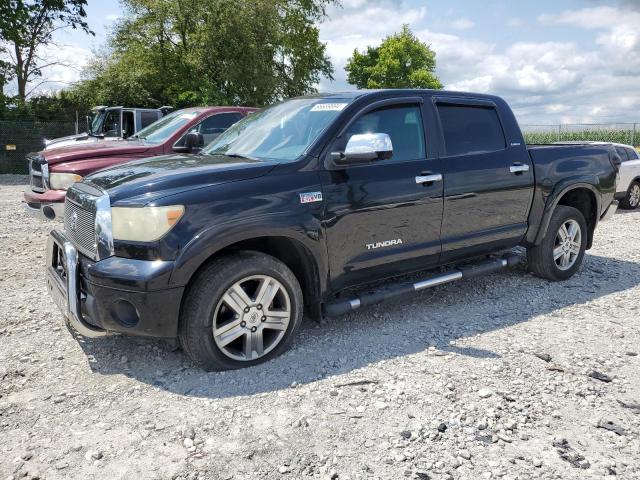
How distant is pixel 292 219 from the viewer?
354cm

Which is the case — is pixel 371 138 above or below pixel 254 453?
above

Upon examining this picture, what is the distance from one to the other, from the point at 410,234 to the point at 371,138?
2.98 ft

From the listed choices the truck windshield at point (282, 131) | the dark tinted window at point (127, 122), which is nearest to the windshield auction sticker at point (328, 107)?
the truck windshield at point (282, 131)

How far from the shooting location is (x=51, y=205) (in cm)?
642

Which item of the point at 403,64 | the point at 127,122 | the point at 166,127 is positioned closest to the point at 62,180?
the point at 166,127

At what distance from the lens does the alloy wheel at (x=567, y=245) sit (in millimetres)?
5508

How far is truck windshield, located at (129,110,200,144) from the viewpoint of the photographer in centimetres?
791

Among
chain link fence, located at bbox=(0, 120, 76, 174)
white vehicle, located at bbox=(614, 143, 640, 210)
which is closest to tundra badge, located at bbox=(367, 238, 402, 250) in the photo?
white vehicle, located at bbox=(614, 143, 640, 210)

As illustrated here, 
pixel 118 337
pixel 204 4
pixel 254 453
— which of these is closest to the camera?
pixel 254 453

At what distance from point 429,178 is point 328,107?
0.96 m

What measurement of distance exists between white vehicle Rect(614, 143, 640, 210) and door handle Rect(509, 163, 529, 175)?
6.45m

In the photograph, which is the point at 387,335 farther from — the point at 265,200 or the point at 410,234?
the point at 265,200

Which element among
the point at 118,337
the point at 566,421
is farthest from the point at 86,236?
the point at 566,421

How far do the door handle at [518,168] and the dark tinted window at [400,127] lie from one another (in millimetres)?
1066
